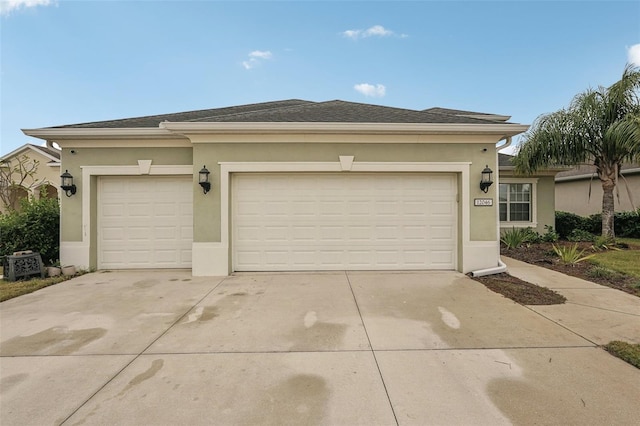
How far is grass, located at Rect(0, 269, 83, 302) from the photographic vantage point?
4855 millimetres

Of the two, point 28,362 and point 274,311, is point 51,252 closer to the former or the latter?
point 28,362

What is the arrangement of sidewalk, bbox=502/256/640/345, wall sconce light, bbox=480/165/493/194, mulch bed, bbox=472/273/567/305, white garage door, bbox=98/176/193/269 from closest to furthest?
sidewalk, bbox=502/256/640/345
mulch bed, bbox=472/273/567/305
wall sconce light, bbox=480/165/493/194
white garage door, bbox=98/176/193/269

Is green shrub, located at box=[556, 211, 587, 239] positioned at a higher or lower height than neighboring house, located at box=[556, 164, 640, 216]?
lower

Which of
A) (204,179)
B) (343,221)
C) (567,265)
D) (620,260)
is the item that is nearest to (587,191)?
(620,260)

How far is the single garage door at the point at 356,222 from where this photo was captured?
253 inches

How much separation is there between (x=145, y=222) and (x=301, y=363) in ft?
19.1

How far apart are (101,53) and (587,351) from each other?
53.0ft

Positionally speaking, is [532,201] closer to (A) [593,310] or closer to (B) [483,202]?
(B) [483,202]

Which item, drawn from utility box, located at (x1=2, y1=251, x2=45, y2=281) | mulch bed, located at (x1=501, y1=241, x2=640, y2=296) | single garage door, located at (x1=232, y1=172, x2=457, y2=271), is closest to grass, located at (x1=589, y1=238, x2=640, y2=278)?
mulch bed, located at (x1=501, y1=241, x2=640, y2=296)

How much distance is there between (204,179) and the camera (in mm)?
5953

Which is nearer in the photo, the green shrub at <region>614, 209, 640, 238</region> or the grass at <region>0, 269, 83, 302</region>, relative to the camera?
the grass at <region>0, 269, 83, 302</region>

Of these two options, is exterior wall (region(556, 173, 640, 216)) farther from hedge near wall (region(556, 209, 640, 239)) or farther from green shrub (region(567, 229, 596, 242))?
green shrub (region(567, 229, 596, 242))

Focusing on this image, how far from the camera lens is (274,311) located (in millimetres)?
4059

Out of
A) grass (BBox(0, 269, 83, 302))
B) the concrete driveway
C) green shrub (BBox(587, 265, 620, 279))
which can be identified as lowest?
the concrete driveway
